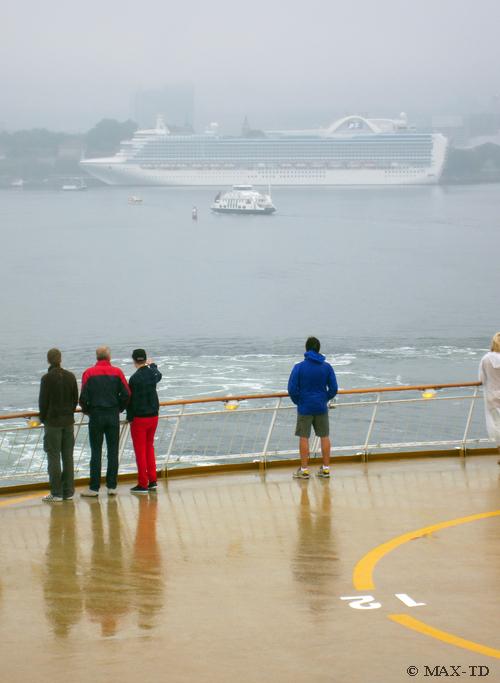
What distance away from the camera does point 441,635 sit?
193 inches

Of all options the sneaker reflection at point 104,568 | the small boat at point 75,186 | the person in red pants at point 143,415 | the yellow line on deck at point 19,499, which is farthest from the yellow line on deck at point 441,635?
the small boat at point 75,186

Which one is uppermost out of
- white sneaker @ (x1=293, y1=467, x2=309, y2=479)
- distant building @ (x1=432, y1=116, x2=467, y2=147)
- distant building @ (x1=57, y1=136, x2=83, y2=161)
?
distant building @ (x1=432, y1=116, x2=467, y2=147)

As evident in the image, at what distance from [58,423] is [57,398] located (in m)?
0.17

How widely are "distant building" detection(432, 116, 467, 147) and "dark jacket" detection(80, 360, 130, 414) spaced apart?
16269 centimetres

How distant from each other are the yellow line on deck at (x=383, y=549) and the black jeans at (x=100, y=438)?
2180 millimetres

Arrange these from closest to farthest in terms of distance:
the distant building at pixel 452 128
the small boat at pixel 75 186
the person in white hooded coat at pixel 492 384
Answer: the person in white hooded coat at pixel 492 384 → the small boat at pixel 75 186 → the distant building at pixel 452 128

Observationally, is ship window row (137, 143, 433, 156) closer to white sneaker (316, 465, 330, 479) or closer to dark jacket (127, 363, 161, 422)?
white sneaker (316, 465, 330, 479)

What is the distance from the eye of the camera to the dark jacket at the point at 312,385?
832cm

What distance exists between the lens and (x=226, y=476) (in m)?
8.66

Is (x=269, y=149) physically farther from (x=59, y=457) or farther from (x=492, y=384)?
(x=59, y=457)

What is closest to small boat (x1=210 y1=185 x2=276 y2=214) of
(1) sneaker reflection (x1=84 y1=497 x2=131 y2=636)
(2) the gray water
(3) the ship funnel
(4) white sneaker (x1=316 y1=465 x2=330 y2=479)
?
(2) the gray water

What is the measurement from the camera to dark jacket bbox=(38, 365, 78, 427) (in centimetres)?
773

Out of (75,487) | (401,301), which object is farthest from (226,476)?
(401,301)

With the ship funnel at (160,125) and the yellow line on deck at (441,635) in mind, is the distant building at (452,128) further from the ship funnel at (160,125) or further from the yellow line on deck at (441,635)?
the yellow line on deck at (441,635)
